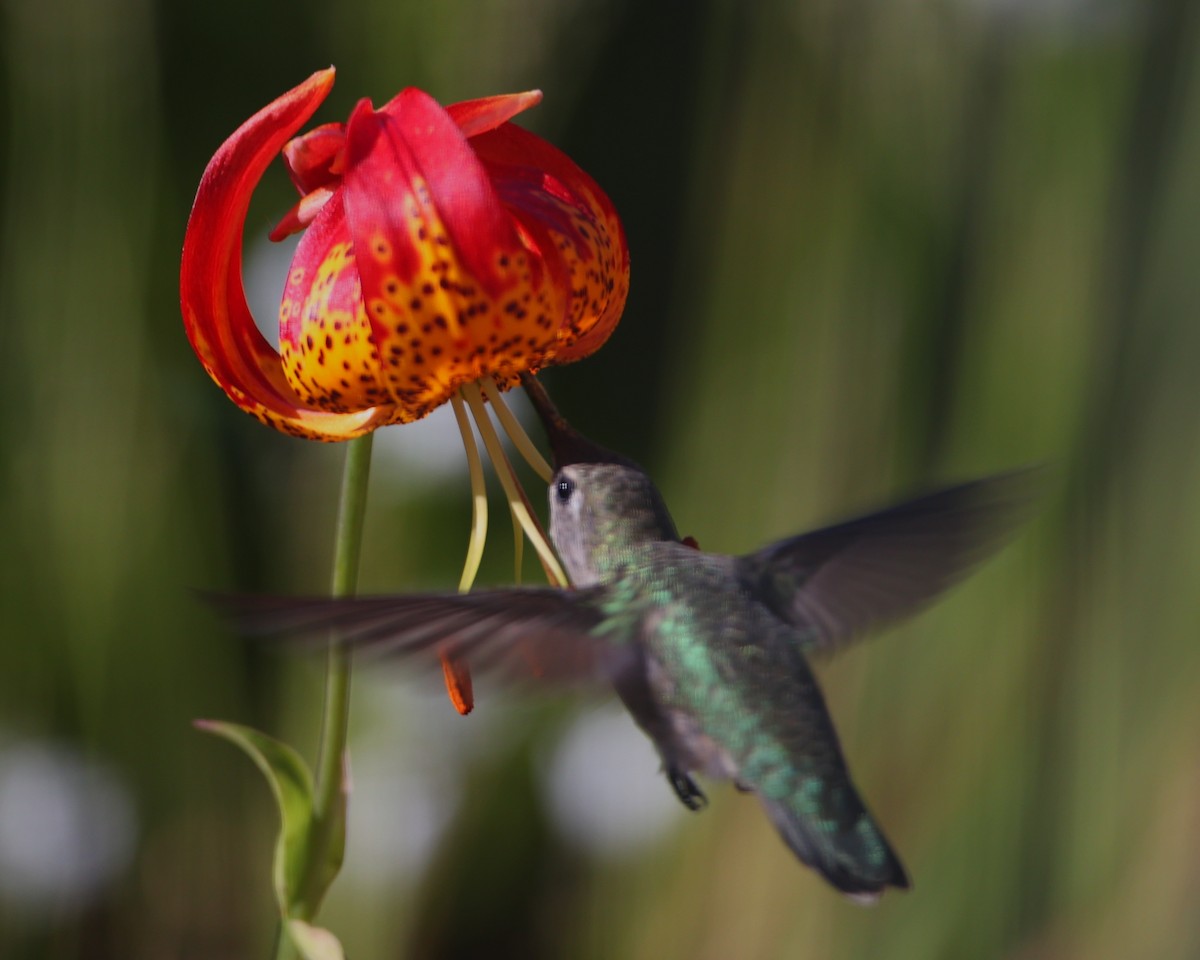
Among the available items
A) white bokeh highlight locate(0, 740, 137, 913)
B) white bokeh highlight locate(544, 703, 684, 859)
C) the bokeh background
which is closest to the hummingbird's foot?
the bokeh background

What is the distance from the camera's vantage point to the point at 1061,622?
1.66 m

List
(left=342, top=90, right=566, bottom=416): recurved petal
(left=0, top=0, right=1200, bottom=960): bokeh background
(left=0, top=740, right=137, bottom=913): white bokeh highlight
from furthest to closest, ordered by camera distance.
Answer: (left=0, top=740, right=137, bottom=913): white bokeh highlight
(left=0, top=0, right=1200, bottom=960): bokeh background
(left=342, top=90, right=566, bottom=416): recurved petal

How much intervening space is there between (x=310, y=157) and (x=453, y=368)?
0.53 feet

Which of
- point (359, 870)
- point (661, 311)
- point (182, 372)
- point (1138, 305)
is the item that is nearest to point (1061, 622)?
point (1138, 305)

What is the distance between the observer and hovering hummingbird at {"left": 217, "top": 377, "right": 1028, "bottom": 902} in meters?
0.86

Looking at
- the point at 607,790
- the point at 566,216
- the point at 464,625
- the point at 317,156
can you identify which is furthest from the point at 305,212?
the point at 607,790

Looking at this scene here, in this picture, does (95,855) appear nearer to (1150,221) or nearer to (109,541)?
(109,541)

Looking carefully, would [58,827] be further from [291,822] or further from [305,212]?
[305,212]

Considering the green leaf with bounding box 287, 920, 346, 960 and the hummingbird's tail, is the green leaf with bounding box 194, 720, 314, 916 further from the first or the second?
the hummingbird's tail

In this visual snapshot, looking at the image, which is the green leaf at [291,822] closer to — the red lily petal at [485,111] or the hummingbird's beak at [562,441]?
the hummingbird's beak at [562,441]

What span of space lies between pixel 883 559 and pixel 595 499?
0.22 meters

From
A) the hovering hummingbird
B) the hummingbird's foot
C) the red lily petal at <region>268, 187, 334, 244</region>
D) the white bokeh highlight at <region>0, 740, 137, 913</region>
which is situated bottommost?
the white bokeh highlight at <region>0, 740, 137, 913</region>

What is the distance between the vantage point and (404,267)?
785 millimetres

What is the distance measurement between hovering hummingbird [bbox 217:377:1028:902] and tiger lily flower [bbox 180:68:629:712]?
6cm
